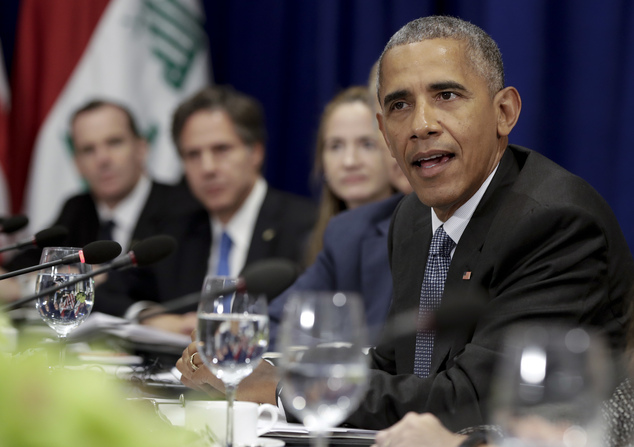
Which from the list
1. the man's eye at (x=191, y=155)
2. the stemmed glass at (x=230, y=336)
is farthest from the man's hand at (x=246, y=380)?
the man's eye at (x=191, y=155)

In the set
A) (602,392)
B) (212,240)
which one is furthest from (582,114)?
(602,392)

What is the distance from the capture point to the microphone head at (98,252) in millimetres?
1416

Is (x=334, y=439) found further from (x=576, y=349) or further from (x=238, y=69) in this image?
(x=238, y=69)

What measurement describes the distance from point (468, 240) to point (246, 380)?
1.63ft

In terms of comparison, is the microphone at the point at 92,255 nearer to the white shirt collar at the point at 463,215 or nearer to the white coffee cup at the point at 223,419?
the white coffee cup at the point at 223,419

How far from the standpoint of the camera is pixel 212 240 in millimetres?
3547

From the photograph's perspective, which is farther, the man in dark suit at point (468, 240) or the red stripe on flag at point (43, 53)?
the red stripe on flag at point (43, 53)

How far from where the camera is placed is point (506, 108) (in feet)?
5.60

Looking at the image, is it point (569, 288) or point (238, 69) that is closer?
point (569, 288)

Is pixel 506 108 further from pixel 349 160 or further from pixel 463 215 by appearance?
pixel 349 160

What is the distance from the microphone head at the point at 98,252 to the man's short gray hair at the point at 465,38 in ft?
2.27

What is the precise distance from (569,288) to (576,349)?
0.81 m

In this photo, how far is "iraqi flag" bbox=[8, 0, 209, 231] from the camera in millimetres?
4652

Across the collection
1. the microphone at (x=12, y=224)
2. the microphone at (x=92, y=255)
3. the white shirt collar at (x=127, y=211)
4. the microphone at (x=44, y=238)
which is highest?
the white shirt collar at (x=127, y=211)
